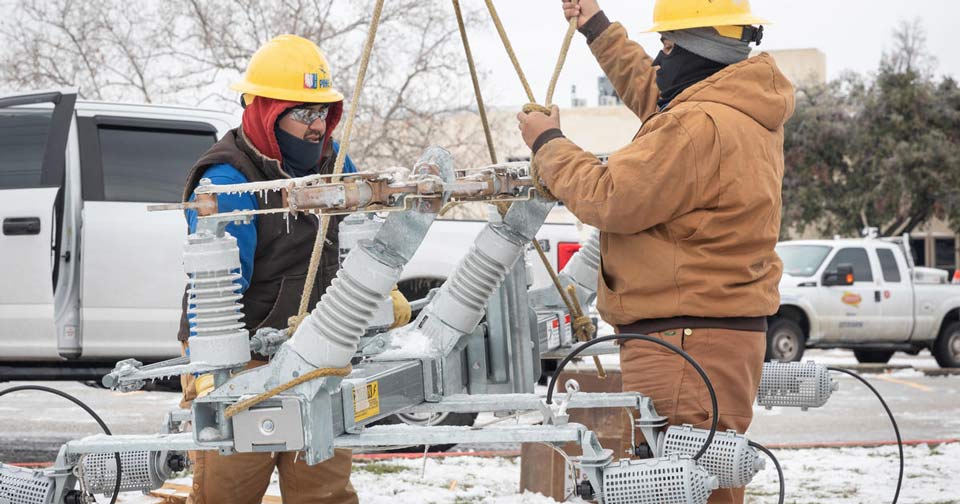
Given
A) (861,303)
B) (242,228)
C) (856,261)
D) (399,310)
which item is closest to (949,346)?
(861,303)

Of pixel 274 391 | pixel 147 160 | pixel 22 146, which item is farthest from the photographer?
pixel 147 160

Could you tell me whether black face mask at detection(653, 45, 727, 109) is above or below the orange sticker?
above

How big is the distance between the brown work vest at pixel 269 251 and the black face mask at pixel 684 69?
→ 1.34 meters

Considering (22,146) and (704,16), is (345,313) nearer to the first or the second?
(704,16)

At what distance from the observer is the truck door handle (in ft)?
25.6

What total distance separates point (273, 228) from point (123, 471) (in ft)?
3.19

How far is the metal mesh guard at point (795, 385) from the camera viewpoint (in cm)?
429

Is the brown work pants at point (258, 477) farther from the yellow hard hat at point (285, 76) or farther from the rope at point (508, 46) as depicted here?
the rope at point (508, 46)

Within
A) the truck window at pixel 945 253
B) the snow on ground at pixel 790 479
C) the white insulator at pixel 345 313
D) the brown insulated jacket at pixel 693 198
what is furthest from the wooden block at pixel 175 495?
the truck window at pixel 945 253

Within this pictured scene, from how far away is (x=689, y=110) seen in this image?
3471 millimetres

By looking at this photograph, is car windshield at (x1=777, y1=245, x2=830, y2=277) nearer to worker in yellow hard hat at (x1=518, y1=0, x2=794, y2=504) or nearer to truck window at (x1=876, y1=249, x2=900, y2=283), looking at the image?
truck window at (x1=876, y1=249, x2=900, y2=283)

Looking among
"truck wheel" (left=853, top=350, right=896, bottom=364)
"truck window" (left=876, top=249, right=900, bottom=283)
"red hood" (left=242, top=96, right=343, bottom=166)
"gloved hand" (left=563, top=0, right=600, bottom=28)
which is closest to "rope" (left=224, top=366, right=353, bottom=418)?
"red hood" (left=242, top=96, right=343, bottom=166)

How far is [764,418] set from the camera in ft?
35.5

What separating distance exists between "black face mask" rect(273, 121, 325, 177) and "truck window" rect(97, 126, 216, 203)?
405 centimetres
